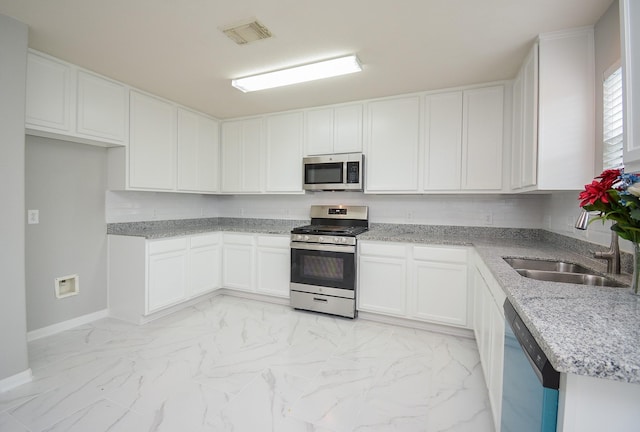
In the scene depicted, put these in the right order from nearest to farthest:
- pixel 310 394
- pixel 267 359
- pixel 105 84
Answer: pixel 310 394 < pixel 267 359 < pixel 105 84

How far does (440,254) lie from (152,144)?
317 centimetres

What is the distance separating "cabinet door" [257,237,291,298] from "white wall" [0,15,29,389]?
6.80 ft

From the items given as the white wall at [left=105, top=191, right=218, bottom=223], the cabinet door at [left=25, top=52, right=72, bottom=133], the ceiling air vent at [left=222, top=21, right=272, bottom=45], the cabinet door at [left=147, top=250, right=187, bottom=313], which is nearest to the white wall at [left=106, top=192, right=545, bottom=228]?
the white wall at [left=105, top=191, right=218, bottom=223]

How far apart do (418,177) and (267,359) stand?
7.39 ft

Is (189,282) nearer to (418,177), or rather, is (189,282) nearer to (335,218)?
(335,218)

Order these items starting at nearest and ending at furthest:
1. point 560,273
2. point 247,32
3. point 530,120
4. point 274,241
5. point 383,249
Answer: point 560,273 → point 247,32 → point 530,120 → point 383,249 → point 274,241

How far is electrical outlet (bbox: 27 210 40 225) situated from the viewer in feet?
8.55

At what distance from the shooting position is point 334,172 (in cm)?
345

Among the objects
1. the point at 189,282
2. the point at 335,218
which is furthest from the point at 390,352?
the point at 189,282

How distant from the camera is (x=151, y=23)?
197 cm

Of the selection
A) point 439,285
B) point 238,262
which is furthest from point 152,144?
point 439,285

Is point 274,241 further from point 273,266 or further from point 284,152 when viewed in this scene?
point 284,152

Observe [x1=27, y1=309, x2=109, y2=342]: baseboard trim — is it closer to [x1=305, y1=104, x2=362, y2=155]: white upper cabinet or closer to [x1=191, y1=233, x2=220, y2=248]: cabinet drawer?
[x1=191, y1=233, x2=220, y2=248]: cabinet drawer

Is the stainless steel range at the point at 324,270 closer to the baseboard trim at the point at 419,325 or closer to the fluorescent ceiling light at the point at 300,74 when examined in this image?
the baseboard trim at the point at 419,325
